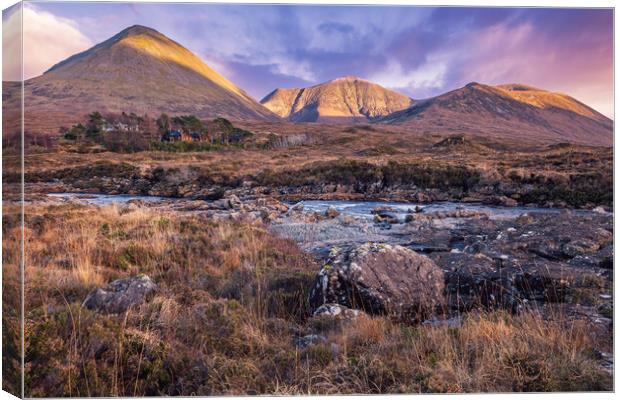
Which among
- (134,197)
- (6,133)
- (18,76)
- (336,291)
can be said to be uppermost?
(18,76)

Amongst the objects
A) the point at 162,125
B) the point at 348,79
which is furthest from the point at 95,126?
the point at 348,79

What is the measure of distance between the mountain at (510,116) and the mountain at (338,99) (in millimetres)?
237

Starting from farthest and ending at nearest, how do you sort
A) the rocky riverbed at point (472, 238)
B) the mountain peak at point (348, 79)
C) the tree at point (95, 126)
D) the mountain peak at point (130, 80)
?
the tree at point (95, 126) < the mountain peak at point (130, 80) < the mountain peak at point (348, 79) < the rocky riverbed at point (472, 238)

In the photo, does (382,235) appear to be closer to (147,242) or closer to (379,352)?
(379,352)

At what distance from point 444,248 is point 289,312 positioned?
7.64ft

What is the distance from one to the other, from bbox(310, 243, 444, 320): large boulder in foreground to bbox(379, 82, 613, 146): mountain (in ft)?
7.65

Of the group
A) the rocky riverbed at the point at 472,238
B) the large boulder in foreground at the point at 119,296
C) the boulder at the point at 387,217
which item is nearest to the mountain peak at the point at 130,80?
the rocky riverbed at the point at 472,238

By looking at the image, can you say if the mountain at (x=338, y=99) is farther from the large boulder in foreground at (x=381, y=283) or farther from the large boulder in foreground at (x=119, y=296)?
the large boulder in foreground at (x=119, y=296)

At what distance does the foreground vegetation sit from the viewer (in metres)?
2.58

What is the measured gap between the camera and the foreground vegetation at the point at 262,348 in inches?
101

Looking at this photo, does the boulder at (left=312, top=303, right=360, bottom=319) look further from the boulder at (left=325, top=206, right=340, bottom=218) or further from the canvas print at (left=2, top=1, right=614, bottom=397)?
the boulder at (left=325, top=206, right=340, bottom=218)

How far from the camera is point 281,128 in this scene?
7637mm

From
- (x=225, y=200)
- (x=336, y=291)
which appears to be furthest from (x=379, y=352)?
(x=225, y=200)

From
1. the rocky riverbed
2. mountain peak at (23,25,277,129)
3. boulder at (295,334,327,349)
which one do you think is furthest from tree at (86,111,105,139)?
boulder at (295,334,327,349)
